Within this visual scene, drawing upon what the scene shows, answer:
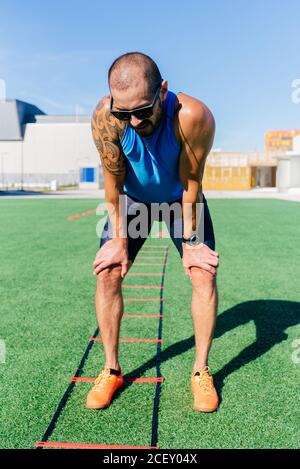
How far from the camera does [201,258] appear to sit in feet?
9.11

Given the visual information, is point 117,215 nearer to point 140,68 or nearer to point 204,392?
point 140,68

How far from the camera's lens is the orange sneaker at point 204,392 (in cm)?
254

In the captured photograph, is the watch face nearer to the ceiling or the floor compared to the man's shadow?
nearer to the ceiling

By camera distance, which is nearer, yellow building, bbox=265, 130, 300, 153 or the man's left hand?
the man's left hand

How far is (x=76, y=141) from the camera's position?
66.9m

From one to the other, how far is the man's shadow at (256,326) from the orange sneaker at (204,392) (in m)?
0.15

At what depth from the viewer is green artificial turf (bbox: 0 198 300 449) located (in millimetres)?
2357

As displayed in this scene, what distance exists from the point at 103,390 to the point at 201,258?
0.95m

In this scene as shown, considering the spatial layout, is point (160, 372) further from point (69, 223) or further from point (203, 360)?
point (69, 223)

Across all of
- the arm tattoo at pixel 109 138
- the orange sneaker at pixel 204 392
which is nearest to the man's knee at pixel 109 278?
the arm tattoo at pixel 109 138

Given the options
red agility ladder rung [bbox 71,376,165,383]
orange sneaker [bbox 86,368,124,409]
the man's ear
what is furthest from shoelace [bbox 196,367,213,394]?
the man's ear

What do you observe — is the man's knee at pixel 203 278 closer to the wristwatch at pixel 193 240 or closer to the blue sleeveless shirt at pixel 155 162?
the wristwatch at pixel 193 240

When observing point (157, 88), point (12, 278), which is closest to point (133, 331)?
point (157, 88)

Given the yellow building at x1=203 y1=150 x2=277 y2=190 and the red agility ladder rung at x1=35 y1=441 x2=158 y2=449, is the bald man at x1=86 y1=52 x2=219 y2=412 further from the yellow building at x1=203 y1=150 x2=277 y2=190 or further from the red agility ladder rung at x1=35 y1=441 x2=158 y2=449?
the yellow building at x1=203 y1=150 x2=277 y2=190
